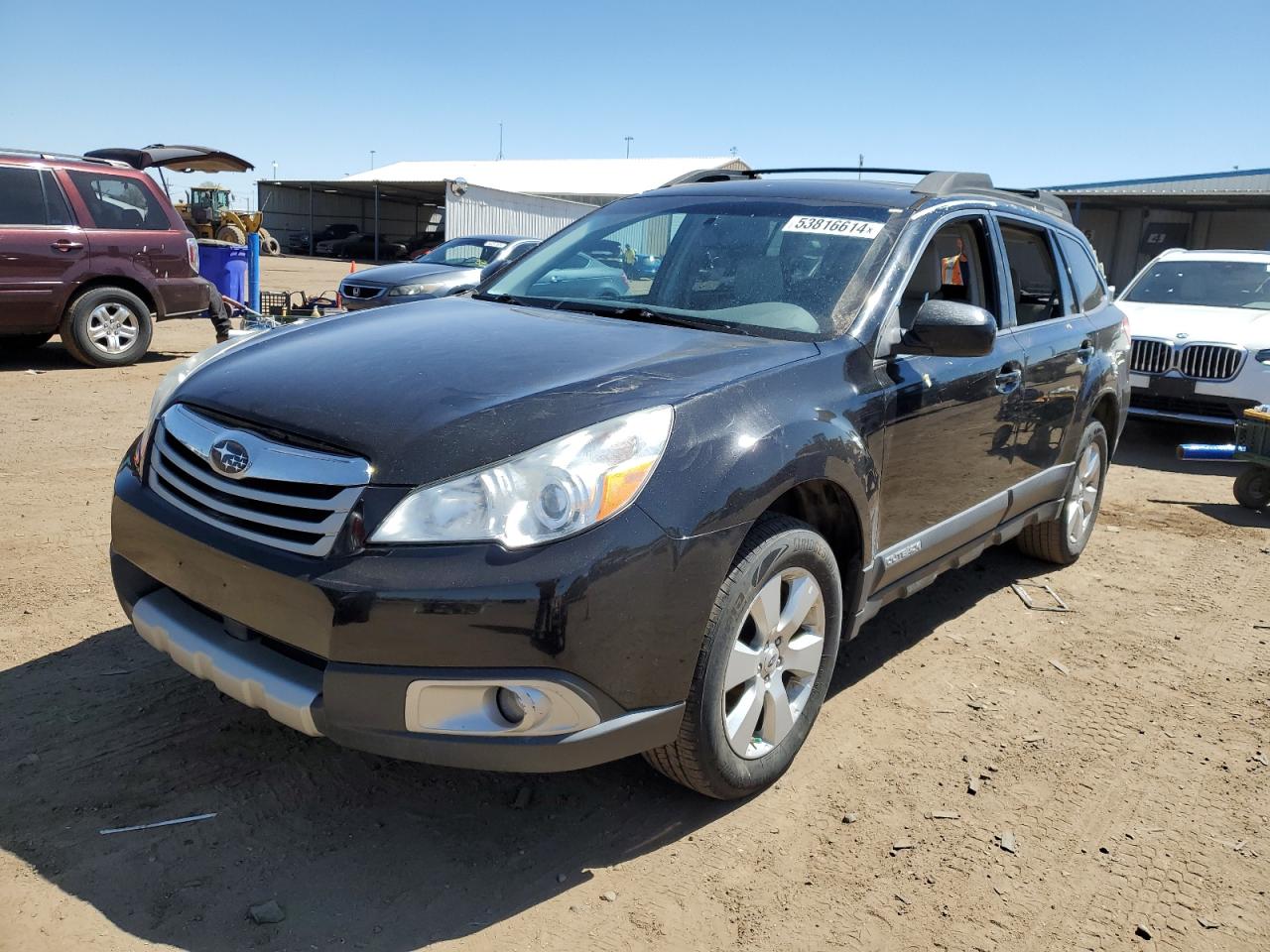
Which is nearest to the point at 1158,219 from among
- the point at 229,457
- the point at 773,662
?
the point at 773,662

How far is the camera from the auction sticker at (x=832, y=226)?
360 cm

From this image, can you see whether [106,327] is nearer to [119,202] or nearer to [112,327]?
[112,327]

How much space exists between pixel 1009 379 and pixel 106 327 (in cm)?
899

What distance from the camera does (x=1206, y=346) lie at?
8688mm

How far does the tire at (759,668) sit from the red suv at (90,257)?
8.88m

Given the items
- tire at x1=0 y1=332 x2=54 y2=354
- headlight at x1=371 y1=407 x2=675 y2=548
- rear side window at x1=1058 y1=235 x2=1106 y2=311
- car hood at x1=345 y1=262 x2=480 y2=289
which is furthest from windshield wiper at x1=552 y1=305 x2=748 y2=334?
car hood at x1=345 y1=262 x2=480 y2=289

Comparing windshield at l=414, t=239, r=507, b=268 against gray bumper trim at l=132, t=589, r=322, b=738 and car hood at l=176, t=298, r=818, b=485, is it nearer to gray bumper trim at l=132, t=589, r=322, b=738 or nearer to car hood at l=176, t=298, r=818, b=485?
car hood at l=176, t=298, r=818, b=485

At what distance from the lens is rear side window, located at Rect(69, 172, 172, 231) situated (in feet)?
31.6

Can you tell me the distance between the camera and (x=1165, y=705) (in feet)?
12.7

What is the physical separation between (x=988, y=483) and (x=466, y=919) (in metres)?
2.66

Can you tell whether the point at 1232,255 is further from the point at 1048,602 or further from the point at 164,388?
the point at 164,388

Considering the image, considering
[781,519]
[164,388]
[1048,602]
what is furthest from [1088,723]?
[164,388]

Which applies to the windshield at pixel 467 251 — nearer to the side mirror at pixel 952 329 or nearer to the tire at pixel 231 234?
the side mirror at pixel 952 329

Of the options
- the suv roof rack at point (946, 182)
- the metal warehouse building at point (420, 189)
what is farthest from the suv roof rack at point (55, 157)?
the metal warehouse building at point (420, 189)
